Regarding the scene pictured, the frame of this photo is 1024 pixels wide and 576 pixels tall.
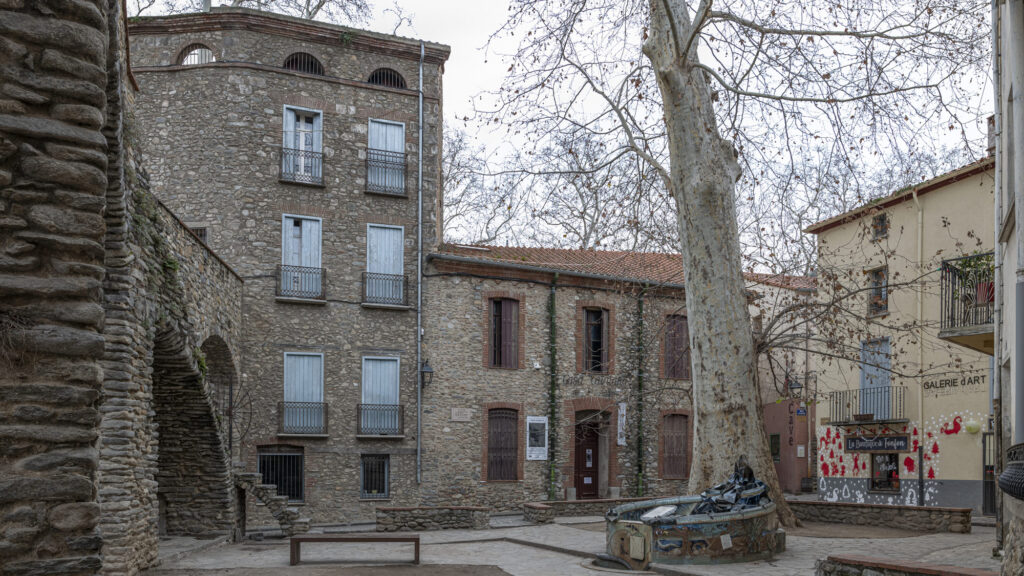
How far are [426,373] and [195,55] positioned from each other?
363 inches

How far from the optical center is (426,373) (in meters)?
22.7

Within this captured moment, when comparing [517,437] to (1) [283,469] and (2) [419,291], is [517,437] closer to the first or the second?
(2) [419,291]

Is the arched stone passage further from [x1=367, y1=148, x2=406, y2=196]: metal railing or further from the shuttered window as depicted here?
the shuttered window

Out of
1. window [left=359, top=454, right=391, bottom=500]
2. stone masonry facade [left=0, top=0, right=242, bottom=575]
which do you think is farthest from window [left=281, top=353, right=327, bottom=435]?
stone masonry facade [left=0, top=0, right=242, bottom=575]

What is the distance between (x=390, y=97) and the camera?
75.9ft

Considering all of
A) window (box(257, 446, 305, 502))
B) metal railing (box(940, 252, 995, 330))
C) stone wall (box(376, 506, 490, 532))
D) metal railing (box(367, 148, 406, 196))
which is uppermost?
metal railing (box(367, 148, 406, 196))

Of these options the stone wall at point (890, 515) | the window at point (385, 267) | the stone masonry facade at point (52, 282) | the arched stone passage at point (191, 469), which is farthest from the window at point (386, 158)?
the stone masonry facade at point (52, 282)

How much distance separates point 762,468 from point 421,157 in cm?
1229

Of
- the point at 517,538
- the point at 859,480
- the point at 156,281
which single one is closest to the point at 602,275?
the point at 859,480

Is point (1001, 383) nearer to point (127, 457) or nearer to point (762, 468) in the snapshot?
point (762, 468)

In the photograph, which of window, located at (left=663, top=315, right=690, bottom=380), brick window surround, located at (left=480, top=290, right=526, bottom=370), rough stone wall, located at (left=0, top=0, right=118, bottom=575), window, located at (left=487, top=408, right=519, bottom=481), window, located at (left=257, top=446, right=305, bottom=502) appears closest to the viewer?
rough stone wall, located at (left=0, top=0, right=118, bottom=575)

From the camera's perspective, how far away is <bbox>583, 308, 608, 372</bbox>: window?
2525 centimetres

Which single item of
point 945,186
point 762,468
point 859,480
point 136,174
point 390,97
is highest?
point 390,97

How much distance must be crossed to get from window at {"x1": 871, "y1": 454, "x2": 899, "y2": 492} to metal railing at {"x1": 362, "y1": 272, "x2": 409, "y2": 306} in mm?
12113
